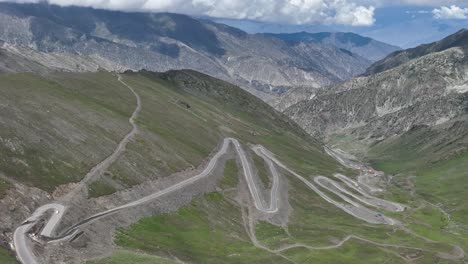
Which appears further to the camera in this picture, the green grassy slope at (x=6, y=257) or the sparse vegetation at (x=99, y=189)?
the sparse vegetation at (x=99, y=189)

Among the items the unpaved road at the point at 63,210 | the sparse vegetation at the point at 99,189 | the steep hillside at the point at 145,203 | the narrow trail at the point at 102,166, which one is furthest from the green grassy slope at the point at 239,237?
the narrow trail at the point at 102,166

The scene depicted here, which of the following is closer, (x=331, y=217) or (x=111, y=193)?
(x=111, y=193)

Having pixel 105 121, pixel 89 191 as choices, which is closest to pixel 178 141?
pixel 105 121

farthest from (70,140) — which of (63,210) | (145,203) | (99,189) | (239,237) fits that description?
(239,237)

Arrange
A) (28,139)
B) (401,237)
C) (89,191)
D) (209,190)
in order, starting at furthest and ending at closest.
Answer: (401,237) → (209,190) → (28,139) → (89,191)

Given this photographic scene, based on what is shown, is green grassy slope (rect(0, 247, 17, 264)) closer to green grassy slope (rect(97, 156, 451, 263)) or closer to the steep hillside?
the steep hillside

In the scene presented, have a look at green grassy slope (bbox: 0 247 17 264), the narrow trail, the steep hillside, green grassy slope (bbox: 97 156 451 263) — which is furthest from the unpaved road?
the narrow trail

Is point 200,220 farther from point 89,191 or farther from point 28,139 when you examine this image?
point 28,139

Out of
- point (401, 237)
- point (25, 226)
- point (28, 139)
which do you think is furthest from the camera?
point (401, 237)

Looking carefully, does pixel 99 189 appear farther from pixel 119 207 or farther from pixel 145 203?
pixel 145 203

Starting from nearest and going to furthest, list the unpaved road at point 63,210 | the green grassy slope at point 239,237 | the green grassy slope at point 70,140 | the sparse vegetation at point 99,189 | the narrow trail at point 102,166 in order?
the unpaved road at point 63,210, the green grassy slope at point 239,237, the narrow trail at point 102,166, the green grassy slope at point 70,140, the sparse vegetation at point 99,189

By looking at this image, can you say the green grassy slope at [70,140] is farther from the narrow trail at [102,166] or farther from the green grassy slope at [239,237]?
the green grassy slope at [239,237]
